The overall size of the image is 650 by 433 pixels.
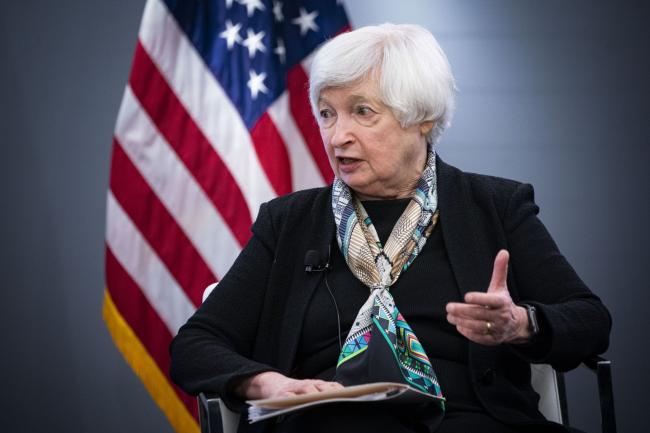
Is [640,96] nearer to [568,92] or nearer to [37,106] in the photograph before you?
[568,92]

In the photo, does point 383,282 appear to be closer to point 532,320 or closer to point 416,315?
point 416,315

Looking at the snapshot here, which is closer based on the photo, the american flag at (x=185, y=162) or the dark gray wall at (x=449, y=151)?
→ the american flag at (x=185, y=162)

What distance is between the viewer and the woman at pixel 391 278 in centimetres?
186

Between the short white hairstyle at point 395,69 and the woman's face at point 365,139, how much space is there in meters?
0.02

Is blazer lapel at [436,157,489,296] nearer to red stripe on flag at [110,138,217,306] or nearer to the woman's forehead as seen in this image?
the woman's forehead

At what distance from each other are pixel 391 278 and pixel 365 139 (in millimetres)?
355

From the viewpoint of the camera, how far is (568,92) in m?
3.61

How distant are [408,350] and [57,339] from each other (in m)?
2.02

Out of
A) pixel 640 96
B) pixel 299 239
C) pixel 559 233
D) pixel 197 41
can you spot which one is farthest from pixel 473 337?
pixel 640 96

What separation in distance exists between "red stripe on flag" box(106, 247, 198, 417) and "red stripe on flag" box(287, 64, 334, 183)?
0.81 m

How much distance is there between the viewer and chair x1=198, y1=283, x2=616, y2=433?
1.81 m

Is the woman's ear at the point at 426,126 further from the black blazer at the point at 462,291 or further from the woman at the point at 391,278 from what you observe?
the black blazer at the point at 462,291

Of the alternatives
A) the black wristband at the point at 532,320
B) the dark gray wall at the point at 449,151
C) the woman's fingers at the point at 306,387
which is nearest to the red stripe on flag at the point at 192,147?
the dark gray wall at the point at 449,151

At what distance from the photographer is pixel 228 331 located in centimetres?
207
